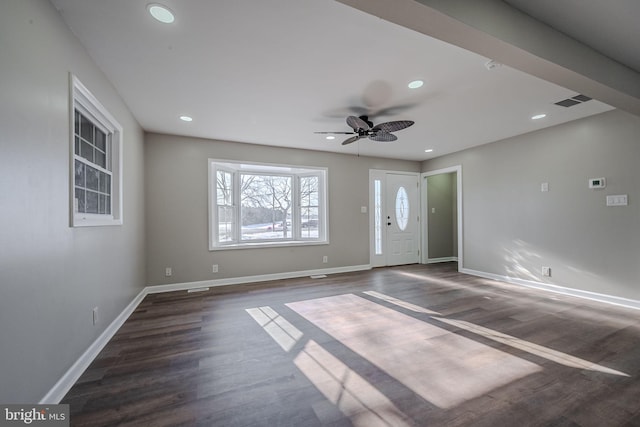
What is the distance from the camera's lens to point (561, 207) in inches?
156

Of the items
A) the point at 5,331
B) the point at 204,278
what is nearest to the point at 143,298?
the point at 204,278

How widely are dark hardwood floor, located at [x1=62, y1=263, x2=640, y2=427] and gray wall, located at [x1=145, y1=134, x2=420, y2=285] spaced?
2.84 feet

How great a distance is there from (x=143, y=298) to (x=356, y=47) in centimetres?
420

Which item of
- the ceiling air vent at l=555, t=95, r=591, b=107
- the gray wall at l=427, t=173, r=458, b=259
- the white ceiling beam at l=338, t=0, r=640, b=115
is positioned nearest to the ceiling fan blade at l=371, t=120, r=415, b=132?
the white ceiling beam at l=338, t=0, r=640, b=115

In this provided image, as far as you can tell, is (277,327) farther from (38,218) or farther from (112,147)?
(112,147)

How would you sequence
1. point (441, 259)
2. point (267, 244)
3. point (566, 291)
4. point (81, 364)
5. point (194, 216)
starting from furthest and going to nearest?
point (441, 259) < point (267, 244) < point (194, 216) < point (566, 291) < point (81, 364)

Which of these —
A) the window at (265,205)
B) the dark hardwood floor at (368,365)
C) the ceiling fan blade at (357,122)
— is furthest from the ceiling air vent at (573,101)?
the window at (265,205)

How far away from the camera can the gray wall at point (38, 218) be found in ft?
4.25

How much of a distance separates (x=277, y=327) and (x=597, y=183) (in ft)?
15.0

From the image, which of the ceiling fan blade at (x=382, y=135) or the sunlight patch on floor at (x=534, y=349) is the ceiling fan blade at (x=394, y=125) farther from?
the sunlight patch on floor at (x=534, y=349)

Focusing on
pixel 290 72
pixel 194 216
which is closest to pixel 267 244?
pixel 194 216

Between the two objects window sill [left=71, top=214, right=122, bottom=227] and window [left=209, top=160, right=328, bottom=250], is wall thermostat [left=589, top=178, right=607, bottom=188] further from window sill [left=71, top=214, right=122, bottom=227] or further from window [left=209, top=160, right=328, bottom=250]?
window sill [left=71, top=214, right=122, bottom=227]

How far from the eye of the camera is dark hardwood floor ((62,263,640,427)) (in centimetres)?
159

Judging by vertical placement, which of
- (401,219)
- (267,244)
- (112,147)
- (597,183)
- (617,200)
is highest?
(112,147)
